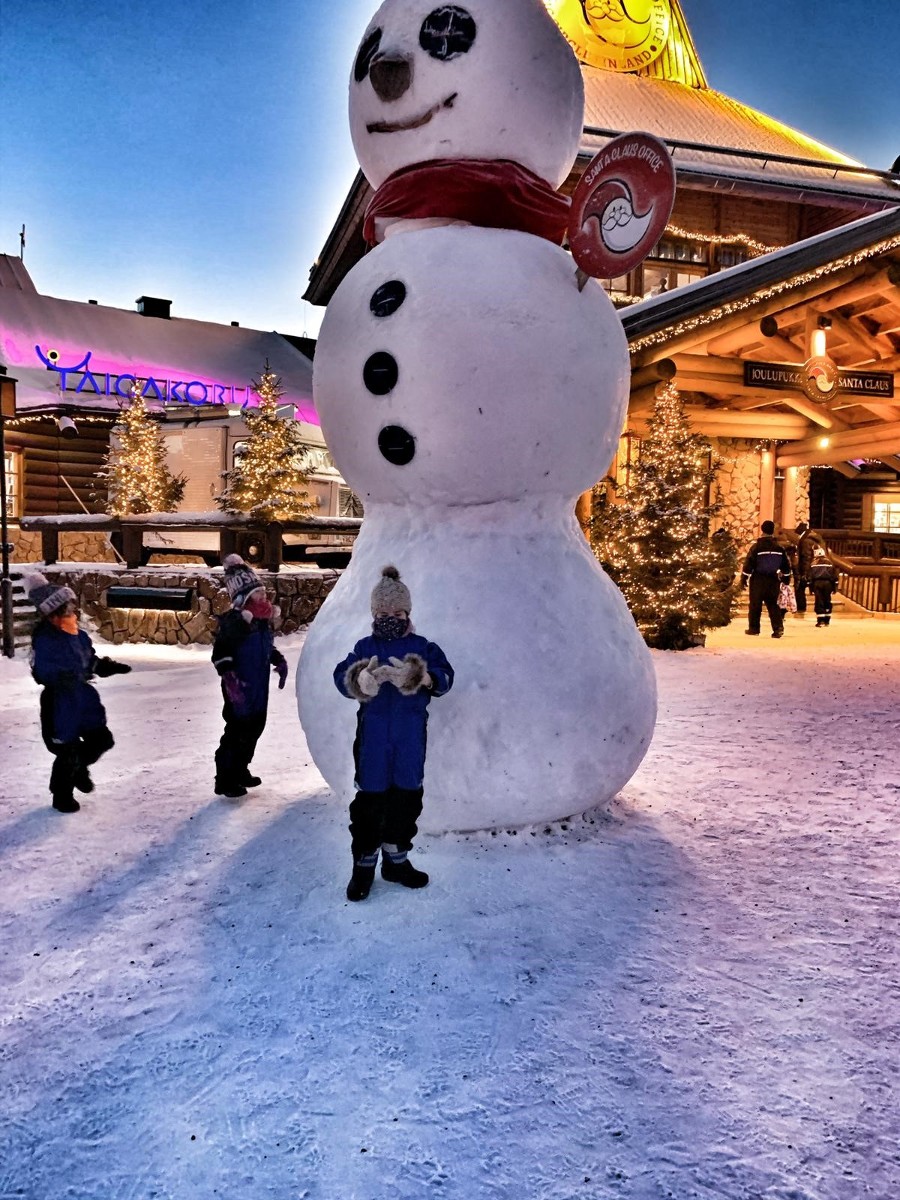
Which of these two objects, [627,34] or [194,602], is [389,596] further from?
[627,34]

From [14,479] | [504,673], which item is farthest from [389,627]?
[14,479]

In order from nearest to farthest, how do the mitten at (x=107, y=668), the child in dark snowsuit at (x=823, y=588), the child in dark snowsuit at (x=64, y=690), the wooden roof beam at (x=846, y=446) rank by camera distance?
the child in dark snowsuit at (x=64, y=690) → the mitten at (x=107, y=668) → the child in dark snowsuit at (x=823, y=588) → the wooden roof beam at (x=846, y=446)

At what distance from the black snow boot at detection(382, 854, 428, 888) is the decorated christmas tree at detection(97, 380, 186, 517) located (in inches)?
526

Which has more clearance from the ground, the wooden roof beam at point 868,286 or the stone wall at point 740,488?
the wooden roof beam at point 868,286

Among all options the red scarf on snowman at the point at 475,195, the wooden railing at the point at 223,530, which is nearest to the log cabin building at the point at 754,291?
the wooden railing at the point at 223,530

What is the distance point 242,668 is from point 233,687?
0.37 ft

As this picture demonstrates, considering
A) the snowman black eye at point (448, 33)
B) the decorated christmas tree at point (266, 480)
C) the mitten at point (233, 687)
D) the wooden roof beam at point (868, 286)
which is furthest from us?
the decorated christmas tree at point (266, 480)

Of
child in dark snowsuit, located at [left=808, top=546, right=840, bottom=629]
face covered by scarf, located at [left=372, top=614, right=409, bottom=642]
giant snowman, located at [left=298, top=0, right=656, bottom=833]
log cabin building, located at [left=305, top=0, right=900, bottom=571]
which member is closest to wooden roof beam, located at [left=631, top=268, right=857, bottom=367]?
log cabin building, located at [left=305, top=0, right=900, bottom=571]

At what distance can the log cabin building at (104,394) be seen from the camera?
16875 millimetres

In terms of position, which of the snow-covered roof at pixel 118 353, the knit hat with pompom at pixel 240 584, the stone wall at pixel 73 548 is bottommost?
the knit hat with pompom at pixel 240 584

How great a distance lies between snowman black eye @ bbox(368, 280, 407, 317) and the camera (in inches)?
132

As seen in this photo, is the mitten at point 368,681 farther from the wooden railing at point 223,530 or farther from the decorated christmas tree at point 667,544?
the wooden railing at point 223,530

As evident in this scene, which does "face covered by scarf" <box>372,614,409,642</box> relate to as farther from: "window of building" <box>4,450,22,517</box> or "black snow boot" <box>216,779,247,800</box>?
"window of building" <box>4,450,22,517</box>

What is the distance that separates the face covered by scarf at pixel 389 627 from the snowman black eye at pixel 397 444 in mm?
820
